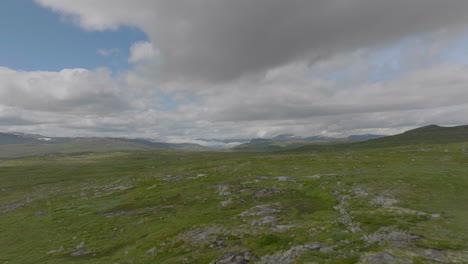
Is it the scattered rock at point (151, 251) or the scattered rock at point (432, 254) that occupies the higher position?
→ the scattered rock at point (432, 254)

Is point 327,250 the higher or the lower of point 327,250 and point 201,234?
the higher

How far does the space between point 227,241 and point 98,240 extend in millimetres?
19138

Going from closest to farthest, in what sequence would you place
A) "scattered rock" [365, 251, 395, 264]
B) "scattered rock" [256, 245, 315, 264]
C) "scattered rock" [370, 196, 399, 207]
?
"scattered rock" [365, 251, 395, 264] → "scattered rock" [256, 245, 315, 264] → "scattered rock" [370, 196, 399, 207]

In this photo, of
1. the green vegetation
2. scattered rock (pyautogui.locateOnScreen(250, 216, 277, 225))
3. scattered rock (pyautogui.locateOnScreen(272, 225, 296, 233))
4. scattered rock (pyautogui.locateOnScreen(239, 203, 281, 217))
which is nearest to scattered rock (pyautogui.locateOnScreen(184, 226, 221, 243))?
the green vegetation

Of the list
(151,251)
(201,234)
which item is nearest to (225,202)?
(201,234)

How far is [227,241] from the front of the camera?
76.2ft

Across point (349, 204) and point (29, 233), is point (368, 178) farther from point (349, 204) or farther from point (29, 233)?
point (29, 233)

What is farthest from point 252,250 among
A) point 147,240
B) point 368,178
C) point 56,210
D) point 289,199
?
point 56,210

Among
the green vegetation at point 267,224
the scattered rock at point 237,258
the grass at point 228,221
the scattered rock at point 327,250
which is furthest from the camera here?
the grass at point 228,221

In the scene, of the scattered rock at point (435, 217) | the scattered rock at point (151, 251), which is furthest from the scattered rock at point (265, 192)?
A: the scattered rock at point (435, 217)

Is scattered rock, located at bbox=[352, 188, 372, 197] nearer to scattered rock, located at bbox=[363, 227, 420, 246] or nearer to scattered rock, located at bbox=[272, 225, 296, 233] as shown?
scattered rock, located at bbox=[363, 227, 420, 246]

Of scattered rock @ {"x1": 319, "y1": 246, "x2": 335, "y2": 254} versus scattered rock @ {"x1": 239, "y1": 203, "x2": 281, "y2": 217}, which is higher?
scattered rock @ {"x1": 319, "y1": 246, "x2": 335, "y2": 254}

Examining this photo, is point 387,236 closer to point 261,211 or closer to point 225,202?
point 261,211

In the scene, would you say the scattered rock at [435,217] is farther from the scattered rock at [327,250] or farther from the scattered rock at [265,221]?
the scattered rock at [265,221]
